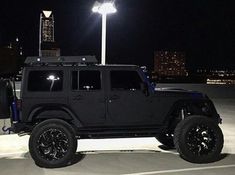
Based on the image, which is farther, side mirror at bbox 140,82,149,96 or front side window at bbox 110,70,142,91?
front side window at bbox 110,70,142,91

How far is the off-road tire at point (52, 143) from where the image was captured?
325 inches

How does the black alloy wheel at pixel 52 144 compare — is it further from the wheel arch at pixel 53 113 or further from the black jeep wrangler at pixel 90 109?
the wheel arch at pixel 53 113

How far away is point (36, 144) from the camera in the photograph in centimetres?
827

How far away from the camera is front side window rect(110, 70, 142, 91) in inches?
344

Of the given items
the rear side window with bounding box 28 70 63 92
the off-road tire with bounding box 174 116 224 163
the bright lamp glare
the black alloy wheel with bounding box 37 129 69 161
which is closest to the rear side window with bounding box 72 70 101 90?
the rear side window with bounding box 28 70 63 92

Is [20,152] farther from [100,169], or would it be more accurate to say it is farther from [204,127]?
[204,127]

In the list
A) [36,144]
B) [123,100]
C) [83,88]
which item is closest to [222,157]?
[123,100]

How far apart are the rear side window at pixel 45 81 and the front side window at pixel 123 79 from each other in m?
1.03

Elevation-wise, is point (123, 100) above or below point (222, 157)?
above

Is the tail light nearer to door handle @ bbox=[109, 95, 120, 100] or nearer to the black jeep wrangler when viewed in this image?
the black jeep wrangler

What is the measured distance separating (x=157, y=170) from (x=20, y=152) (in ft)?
11.1

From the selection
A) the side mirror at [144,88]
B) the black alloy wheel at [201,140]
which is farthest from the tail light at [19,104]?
the black alloy wheel at [201,140]

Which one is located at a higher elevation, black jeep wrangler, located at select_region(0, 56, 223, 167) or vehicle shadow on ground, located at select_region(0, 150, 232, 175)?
black jeep wrangler, located at select_region(0, 56, 223, 167)

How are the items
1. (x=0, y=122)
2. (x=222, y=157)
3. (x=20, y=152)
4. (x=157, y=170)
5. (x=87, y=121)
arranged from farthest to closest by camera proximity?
1. (x=0, y=122)
2. (x=20, y=152)
3. (x=222, y=157)
4. (x=87, y=121)
5. (x=157, y=170)
